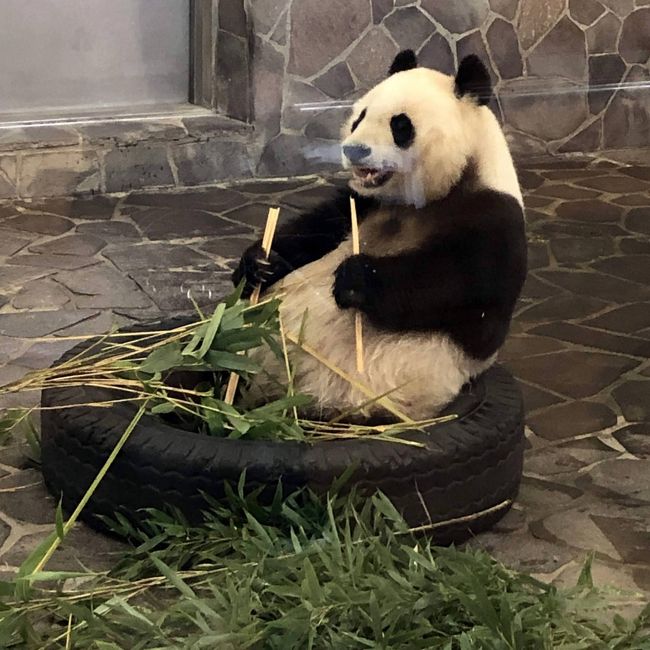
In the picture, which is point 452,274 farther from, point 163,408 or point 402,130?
point 163,408

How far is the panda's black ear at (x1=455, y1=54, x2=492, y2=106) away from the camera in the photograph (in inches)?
60.7

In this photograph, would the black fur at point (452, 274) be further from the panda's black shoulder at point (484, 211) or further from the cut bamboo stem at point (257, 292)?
the cut bamboo stem at point (257, 292)

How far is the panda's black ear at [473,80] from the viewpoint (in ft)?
5.06

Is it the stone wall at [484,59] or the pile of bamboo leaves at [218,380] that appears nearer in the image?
the pile of bamboo leaves at [218,380]

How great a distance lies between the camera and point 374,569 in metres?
1.38

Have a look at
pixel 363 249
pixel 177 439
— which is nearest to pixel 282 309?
pixel 363 249

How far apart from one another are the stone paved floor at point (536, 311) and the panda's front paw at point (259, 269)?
0.47 ft

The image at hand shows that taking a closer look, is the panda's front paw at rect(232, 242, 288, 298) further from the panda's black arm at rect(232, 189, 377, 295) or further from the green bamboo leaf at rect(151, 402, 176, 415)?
the green bamboo leaf at rect(151, 402, 176, 415)

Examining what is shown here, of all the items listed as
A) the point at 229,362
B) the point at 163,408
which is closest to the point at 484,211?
the point at 229,362

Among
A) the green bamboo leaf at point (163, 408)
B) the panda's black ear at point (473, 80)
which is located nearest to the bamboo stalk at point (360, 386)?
the green bamboo leaf at point (163, 408)

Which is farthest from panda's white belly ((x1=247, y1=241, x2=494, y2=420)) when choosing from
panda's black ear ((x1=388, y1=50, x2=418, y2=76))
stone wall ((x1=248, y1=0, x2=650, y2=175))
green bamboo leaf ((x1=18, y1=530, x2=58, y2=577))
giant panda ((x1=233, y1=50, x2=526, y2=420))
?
stone wall ((x1=248, y1=0, x2=650, y2=175))

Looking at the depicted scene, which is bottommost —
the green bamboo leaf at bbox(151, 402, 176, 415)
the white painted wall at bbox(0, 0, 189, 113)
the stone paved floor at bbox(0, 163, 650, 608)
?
the stone paved floor at bbox(0, 163, 650, 608)

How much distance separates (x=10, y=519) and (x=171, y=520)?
352mm

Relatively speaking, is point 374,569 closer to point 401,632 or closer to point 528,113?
point 401,632
